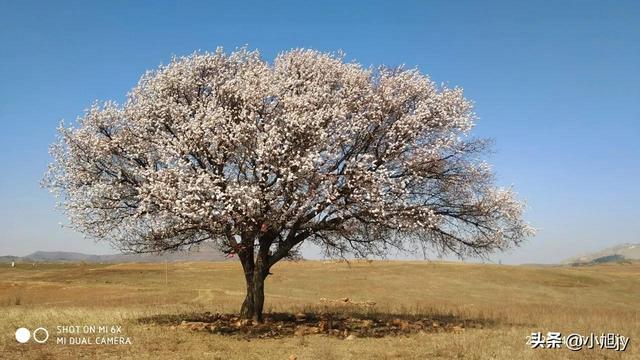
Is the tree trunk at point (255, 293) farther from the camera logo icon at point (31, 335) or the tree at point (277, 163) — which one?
the camera logo icon at point (31, 335)

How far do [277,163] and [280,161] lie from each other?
0.44 m

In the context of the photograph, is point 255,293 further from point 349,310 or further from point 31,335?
point 349,310

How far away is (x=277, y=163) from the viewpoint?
23547 millimetres

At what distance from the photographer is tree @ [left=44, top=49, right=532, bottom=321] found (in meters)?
23.6

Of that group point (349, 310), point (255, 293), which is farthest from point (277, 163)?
Answer: point (349, 310)

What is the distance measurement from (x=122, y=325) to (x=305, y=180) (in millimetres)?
11271

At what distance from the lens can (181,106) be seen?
84.1ft

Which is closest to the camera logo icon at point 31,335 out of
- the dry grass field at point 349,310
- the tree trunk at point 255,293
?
the dry grass field at point 349,310

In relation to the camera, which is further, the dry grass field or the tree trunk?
the tree trunk

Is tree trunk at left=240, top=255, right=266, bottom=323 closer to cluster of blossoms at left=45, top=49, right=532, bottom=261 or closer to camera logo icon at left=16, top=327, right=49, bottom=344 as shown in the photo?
cluster of blossoms at left=45, top=49, right=532, bottom=261

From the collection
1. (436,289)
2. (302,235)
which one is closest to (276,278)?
(436,289)

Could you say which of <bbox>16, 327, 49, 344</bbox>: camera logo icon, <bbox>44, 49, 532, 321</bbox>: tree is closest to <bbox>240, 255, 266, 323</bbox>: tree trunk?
<bbox>44, 49, 532, 321</bbox>: tree

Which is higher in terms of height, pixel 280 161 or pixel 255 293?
pixel 280 161

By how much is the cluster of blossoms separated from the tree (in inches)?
2.9
